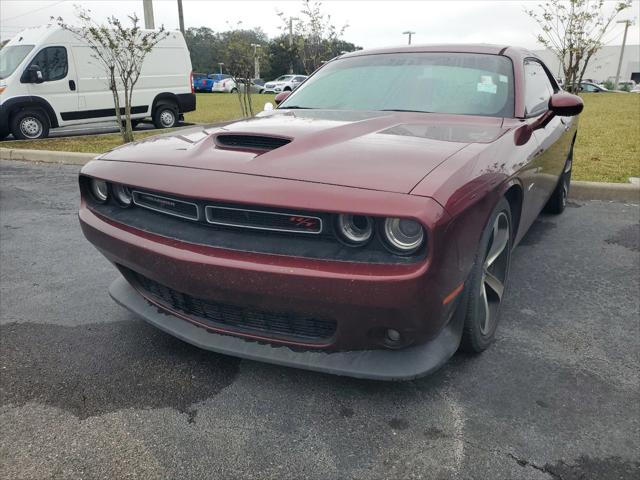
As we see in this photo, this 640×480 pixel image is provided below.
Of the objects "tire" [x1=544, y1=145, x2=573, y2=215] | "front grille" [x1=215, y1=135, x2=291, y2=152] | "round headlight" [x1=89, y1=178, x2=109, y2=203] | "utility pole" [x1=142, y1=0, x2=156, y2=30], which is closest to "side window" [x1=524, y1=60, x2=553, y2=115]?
"tire" [x1=544, y1=145, x2=573, y2=215]

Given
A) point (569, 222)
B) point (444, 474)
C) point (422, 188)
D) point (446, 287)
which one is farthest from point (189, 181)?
point (569, 222)

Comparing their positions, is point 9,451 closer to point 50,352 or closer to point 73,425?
point 73,425

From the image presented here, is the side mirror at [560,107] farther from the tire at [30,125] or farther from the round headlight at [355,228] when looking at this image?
the tire at [30,125]

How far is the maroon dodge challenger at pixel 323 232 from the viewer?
170 cm

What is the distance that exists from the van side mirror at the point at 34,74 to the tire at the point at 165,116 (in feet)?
8.30

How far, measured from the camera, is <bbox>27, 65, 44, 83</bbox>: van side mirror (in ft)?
32.6

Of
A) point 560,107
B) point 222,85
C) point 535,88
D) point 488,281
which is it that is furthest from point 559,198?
point 222,85

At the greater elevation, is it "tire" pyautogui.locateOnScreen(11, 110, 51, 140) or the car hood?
the car hood

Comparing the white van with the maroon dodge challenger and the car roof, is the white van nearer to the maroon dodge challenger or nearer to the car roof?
the car roof

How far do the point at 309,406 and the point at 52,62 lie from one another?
1059cm

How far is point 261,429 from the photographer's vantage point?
192cm

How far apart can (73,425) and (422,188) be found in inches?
60.5

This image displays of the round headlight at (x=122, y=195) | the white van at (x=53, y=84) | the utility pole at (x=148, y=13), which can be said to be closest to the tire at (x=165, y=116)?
the white van at (x=53, y=84)

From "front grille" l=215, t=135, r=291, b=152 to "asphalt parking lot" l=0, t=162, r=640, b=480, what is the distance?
0.95 metres
